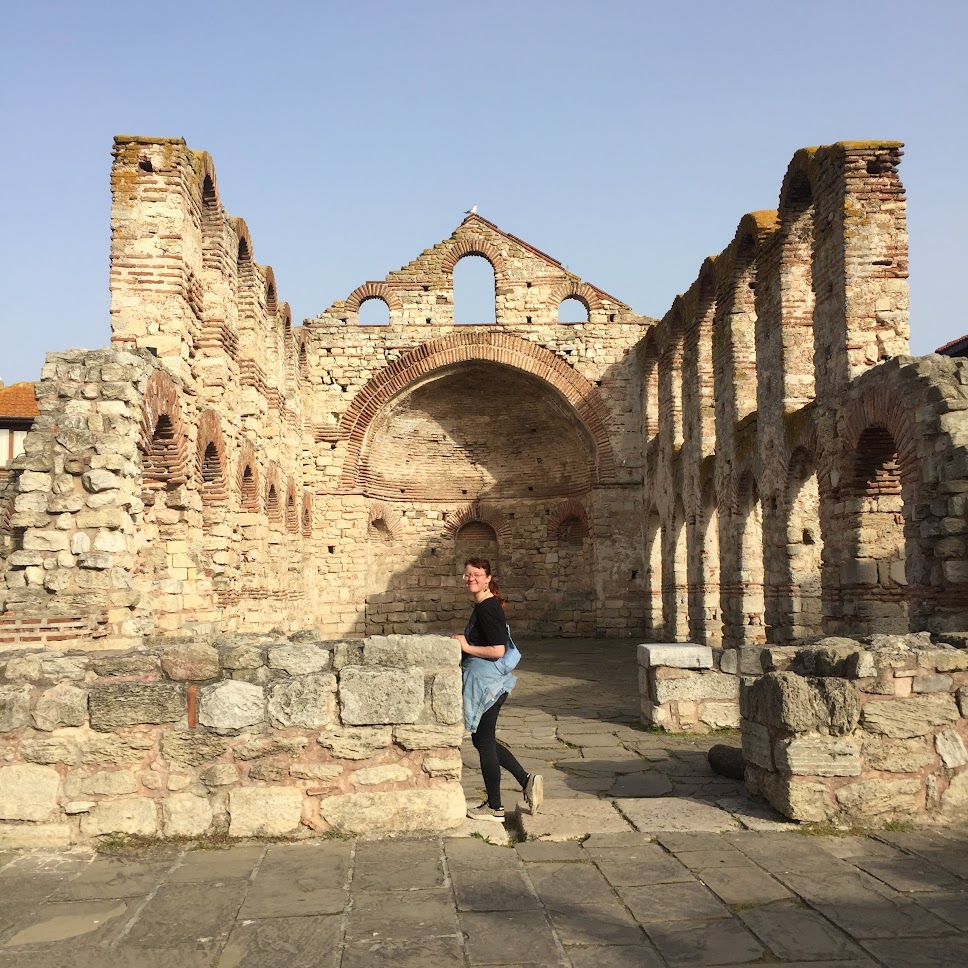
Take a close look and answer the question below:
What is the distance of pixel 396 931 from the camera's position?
330cm

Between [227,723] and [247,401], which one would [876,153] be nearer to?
[247,401]

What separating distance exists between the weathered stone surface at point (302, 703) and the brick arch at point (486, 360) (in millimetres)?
14891

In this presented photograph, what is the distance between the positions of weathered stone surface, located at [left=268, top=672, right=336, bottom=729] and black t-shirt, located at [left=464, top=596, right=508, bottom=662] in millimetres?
862

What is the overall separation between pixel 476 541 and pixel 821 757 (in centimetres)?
1676

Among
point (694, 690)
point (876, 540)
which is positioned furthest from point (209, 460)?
point (876, 540)

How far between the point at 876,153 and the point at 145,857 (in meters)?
9.97

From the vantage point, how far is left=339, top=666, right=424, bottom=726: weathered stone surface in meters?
4.51

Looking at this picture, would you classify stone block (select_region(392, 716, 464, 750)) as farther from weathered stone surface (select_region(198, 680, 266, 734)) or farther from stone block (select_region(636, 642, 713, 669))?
stone block (select_region(636, 642, 713, 669))

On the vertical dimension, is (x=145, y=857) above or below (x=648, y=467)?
below

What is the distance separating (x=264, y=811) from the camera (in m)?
4.41

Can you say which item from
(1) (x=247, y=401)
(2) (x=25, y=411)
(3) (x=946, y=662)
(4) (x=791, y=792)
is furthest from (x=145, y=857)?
(2) (x=25, y=411)

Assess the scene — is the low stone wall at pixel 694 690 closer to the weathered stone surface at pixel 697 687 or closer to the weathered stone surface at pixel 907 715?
the weathered stone surface at pixel 697 687

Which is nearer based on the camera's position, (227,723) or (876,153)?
(227,723)

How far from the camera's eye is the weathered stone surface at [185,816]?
4379mm
